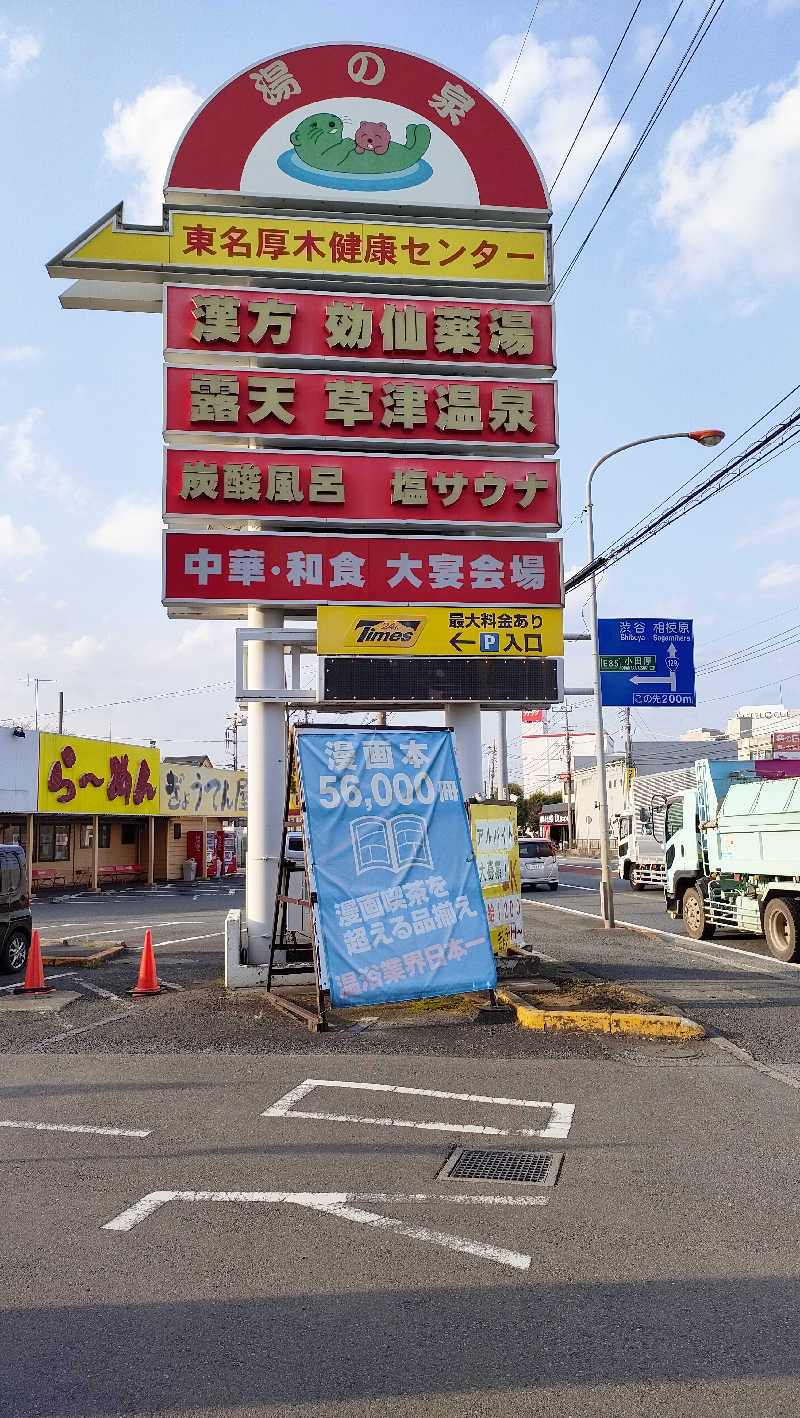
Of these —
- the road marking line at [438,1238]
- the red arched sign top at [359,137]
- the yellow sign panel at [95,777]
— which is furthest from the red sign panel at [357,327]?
the yellow sign panel at [95,777]

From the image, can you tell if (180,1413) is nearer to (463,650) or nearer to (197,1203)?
(197,1203)

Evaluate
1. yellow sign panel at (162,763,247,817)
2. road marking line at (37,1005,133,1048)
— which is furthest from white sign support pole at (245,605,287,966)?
yellow sign panel at (162,763,247,817)

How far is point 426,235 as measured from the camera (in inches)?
549

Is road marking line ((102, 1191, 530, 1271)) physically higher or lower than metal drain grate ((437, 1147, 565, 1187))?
higher

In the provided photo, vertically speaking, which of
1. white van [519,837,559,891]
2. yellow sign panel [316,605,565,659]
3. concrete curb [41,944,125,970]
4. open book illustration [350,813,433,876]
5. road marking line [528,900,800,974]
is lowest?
road marking line [528,900,800,974]

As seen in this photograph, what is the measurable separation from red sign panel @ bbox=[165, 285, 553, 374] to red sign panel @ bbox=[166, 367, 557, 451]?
0.32m

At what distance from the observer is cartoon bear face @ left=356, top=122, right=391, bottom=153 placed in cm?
1425

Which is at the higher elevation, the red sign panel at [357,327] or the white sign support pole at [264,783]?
the red sign panel at [357,327]

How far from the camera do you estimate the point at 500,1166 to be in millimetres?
6305

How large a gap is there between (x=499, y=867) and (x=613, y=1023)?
11.4 ft

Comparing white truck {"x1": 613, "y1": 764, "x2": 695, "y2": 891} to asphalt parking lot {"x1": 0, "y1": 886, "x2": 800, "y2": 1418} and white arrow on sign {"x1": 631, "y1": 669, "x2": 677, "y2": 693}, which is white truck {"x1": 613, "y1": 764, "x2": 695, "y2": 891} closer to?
white arrow on sign {"x1": 631, "y1": 669, "x2": 677, "y2": 693}

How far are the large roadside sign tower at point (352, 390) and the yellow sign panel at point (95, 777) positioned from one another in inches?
Result: 841

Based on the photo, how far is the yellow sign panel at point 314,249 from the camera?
13227 mm

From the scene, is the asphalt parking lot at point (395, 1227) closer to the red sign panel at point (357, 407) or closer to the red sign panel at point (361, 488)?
the red sign panel at point (361, 488)
